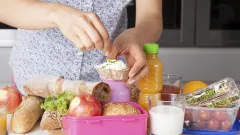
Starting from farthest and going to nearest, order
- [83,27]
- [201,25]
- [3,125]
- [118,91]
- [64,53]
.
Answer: [201,25], [64,53], [118,91], [3,125], [83,27]

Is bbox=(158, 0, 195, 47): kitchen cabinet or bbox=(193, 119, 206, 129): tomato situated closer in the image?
bbox=(193, 119, 206, 129): tomato

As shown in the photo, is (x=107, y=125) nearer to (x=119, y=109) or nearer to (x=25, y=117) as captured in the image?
(x=119, y=109)

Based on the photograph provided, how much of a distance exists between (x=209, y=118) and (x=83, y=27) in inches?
15.3

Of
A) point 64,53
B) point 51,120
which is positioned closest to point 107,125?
point 51,120

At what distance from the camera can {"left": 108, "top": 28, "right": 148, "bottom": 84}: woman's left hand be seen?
1.16 meters

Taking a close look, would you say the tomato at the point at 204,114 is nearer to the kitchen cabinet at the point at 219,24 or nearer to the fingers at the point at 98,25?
the fingers at the point at 98,25

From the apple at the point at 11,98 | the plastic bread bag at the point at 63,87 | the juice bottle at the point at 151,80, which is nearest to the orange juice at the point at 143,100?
the juice bottle at the point at 151,80

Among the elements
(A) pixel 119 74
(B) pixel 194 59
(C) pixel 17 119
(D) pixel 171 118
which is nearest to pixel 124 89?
(A) pixel 119 74

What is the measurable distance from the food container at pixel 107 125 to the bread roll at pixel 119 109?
0.06ft

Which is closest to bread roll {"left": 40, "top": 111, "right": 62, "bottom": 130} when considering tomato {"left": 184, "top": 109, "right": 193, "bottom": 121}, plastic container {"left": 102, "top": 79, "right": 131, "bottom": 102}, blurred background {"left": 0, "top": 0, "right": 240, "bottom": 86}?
plastic container {"left": 102, "top": 79, "right": 131, "bottom": 102}

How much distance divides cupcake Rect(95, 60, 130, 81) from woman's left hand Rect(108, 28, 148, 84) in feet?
0.06

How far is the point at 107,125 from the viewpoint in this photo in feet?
3.28

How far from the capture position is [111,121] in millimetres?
999

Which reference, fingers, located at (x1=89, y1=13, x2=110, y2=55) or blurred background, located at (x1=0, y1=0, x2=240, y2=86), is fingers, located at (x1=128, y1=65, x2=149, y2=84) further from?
blurred background, located at (x1=0, y1=0, x2=240, y2=86)
